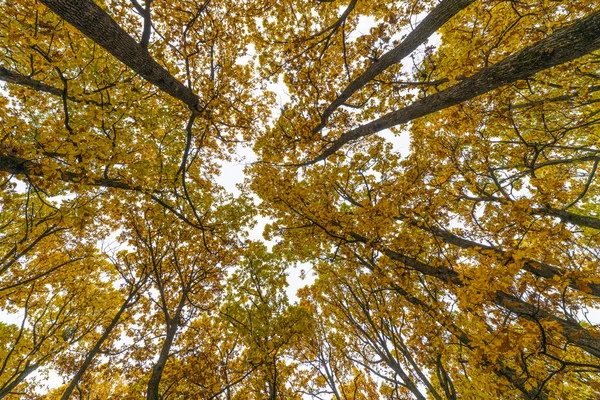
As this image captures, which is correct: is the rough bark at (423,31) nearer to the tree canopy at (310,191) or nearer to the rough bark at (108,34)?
the tree canopy at (310,191)

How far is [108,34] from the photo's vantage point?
2.57 m

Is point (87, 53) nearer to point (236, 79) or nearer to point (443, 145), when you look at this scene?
point (236, 79)

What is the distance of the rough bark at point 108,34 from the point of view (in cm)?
234

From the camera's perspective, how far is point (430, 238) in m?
5.86

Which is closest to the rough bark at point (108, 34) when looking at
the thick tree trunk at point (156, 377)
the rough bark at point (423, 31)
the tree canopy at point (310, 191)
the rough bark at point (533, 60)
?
the tree canopy at point (310, 191)

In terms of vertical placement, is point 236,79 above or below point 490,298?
above

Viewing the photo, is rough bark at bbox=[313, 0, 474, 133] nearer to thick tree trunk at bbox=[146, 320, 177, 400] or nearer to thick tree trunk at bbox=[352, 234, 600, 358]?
thick tree trunk at bbox=[352, 234, 600, 358]

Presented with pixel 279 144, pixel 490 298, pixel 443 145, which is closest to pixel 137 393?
pixel 279 144

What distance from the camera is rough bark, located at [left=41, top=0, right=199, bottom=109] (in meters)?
2.34

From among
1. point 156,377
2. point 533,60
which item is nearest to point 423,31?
point 533,60

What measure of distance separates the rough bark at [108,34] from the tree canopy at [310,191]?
2 cm

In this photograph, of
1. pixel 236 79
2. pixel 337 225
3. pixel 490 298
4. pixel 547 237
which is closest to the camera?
pixel 490 298

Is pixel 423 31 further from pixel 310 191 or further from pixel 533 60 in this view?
pixel 310 191

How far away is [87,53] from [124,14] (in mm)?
1258
